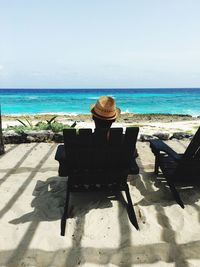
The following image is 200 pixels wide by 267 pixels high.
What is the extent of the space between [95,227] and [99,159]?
748 mm

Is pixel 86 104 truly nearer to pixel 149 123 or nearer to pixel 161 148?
pixel 149 123

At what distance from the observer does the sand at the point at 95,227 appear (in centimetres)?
242

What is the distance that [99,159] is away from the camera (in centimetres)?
311

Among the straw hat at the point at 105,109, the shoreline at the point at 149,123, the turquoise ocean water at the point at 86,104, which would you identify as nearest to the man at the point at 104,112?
the straw hat at the point at 105,109

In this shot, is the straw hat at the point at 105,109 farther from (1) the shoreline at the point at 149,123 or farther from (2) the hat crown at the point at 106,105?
(1) the shoreline at the point at 149,123

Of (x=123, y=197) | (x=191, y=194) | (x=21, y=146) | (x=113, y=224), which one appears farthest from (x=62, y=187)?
(x=21, y=146)

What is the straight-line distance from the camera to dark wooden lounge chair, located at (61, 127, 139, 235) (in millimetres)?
3000

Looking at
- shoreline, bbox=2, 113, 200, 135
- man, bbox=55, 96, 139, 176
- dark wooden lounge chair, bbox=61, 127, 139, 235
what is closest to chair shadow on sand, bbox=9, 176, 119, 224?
dark wooden lounge chair, bbox=61, 127, 139, 235

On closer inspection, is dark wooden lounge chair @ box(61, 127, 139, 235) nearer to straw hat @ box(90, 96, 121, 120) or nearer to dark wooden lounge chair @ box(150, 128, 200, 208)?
straw hat @ box(90, 96, 121, 120)

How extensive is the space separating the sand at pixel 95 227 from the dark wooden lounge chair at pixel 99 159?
0.18m

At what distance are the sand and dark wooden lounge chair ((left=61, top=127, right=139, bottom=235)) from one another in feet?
0.60

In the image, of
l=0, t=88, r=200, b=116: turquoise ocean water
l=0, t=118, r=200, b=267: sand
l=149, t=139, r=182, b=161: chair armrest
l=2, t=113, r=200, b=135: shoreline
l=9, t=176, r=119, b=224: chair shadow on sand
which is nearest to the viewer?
l=0, t=118, r=200, b=267: sand

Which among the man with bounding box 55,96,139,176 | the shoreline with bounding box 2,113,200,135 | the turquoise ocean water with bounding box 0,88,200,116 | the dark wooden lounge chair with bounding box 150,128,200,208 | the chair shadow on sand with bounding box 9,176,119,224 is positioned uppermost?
the man with bounding box 55,96,139,176

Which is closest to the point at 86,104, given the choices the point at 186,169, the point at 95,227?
the point at 186,169
